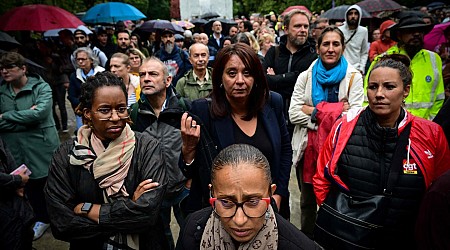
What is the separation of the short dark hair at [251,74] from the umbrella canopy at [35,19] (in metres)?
5.16

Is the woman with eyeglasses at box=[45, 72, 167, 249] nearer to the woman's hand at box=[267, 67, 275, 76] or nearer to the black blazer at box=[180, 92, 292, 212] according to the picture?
the black blazer at box=[180, 92, 292, 212]

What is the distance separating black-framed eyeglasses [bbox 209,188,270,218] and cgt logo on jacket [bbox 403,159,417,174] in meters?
1.21

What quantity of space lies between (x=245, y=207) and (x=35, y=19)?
6646 mm

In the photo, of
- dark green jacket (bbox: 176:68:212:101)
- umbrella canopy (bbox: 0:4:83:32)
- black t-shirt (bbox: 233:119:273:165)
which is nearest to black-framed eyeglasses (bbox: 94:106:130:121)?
black t-shirt (bbox: 233:119:273:165)

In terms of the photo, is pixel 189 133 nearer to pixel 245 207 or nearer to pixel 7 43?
pixel 245 207

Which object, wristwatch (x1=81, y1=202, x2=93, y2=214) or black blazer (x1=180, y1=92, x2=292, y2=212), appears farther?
black blazer (x1=180, y1=92, x2=292, y2=212)

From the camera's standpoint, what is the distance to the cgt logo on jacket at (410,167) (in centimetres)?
233

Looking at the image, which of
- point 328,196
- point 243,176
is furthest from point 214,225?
point 328,196

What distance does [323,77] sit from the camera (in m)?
3.49

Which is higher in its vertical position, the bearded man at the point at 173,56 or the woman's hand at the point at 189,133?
the bearded man at the point at 173,56

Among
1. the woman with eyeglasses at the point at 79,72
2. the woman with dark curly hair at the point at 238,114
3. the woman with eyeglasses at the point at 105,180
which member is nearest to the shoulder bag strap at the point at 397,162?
the woman with dark curly hair at the point at 238,114

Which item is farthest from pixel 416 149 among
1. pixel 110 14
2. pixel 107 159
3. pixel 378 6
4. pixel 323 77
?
pixel 378 6

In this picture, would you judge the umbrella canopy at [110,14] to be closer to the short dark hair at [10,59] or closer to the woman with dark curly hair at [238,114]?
the short dark hair at [10,59]

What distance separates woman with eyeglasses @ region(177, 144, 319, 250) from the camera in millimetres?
1573
